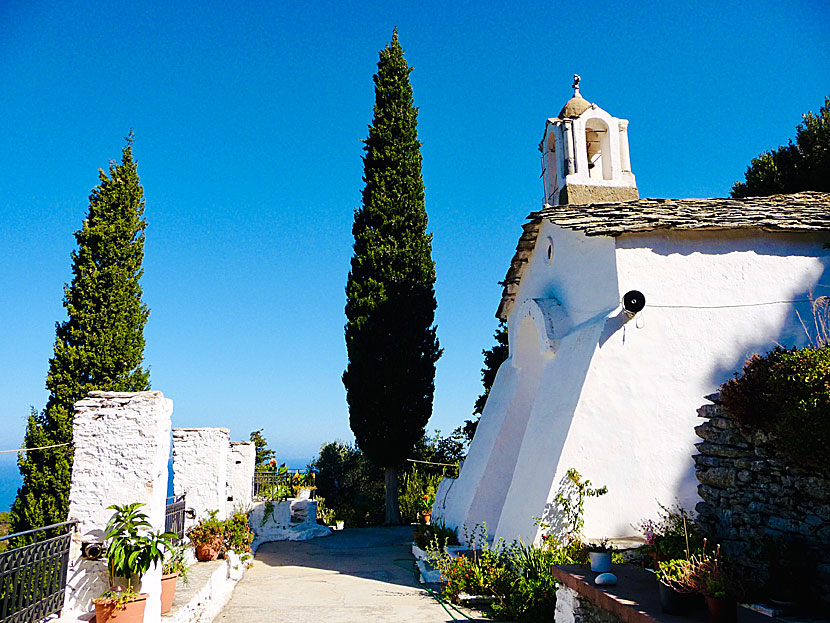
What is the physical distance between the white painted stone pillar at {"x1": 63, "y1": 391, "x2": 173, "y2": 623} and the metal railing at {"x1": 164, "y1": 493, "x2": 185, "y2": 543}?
3.24 meters

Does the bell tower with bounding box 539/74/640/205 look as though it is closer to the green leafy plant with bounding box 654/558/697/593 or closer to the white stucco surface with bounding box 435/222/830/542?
the white stucco surface with bounding box 435/222/830/542

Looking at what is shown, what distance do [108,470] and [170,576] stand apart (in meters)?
1.50

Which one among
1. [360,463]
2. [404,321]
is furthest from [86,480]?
[360,463]

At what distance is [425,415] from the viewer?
18359 millimetres

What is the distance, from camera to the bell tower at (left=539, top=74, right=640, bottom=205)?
464 inches

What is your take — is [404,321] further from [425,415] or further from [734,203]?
[734,203]

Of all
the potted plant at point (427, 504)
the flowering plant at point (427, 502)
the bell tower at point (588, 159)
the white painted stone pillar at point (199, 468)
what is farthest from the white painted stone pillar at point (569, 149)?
the flowering plant at point (427, 502)

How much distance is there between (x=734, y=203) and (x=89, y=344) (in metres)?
13.3

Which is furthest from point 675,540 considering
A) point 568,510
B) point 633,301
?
point 633,301

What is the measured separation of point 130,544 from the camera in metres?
5.96

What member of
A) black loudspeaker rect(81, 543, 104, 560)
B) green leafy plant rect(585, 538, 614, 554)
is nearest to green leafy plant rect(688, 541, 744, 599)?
green leafy plant rect(585, 538, 614, 554)

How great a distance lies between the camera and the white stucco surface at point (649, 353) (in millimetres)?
7758

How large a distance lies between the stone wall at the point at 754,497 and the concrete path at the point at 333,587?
3728 mm

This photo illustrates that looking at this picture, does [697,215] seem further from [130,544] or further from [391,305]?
[391,305]
